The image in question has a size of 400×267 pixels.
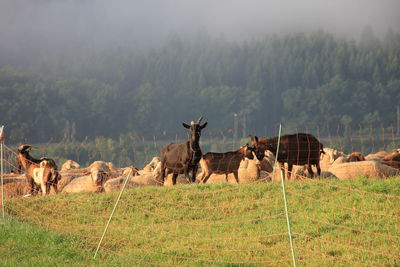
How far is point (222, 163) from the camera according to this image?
A: 62.5 feet

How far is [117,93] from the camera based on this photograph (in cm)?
14050

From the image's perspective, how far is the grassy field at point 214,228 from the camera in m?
8.46

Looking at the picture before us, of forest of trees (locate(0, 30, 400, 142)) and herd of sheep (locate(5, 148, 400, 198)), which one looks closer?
herd of sheep (locate(5, 148, 400, 198))

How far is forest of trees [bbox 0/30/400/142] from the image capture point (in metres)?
115

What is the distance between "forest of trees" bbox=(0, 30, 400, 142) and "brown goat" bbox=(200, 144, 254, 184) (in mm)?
79345

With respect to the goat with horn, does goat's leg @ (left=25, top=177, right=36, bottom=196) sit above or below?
below

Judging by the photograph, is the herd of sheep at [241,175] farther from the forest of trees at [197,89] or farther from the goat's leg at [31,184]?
the forest of trees at [197,89]

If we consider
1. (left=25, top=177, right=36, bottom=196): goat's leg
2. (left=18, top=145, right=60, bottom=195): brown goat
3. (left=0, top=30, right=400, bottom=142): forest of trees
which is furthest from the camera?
(left=0, top=30, right=400, bottom=142): forest of trees

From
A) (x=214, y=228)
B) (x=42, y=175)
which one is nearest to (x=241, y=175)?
(x=42, y=175)

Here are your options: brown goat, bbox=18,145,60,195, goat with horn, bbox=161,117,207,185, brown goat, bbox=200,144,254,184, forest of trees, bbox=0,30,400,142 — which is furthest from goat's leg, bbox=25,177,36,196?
forest of trees, bbox=0,30,400,142

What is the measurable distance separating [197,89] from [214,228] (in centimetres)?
14418

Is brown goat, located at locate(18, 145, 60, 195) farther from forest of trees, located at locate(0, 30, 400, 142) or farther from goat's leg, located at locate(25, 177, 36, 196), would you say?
forest of trees, located at locate(0, 30, 400, 142)

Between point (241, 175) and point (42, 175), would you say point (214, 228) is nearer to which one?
point (42, 175)

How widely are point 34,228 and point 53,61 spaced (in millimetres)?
163017
